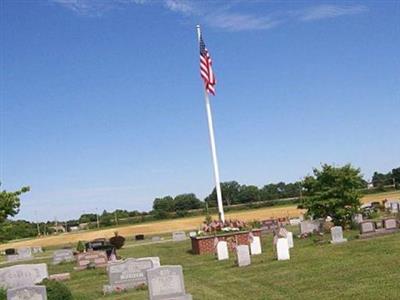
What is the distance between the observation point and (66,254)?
3578cm

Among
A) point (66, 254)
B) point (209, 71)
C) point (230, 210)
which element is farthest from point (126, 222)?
point (209, 71)

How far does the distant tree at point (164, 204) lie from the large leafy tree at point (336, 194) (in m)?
90.4

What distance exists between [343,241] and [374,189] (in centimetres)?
7454

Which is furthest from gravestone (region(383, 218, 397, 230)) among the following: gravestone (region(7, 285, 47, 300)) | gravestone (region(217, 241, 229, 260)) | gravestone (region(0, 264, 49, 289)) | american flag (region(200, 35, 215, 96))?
gravestone (region(7, 285, 47, 300))

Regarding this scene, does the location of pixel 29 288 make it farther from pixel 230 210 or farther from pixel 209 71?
pixel 230 210

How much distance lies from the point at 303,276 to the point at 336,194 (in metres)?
17.8

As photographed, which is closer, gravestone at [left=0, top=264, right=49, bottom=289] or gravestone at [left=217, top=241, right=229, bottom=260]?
gravestone at [left=0, top=264, right=49, bottom=289]

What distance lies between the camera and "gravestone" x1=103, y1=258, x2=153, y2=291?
18.6 meters

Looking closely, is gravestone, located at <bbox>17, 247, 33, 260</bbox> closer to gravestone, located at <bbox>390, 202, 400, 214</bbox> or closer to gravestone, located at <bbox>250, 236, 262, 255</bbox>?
gravestone, located at <bbox>250, 236, 262, 255</bbox>

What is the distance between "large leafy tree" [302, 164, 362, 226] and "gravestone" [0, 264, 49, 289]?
18.4m

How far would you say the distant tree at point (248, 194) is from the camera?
12850cm

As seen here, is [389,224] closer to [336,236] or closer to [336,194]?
[336,236]

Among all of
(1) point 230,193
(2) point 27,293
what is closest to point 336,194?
(2) point 27,293

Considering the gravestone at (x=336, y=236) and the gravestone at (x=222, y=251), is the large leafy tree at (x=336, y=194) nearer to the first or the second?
the gravestone at (x=336, y=236)
